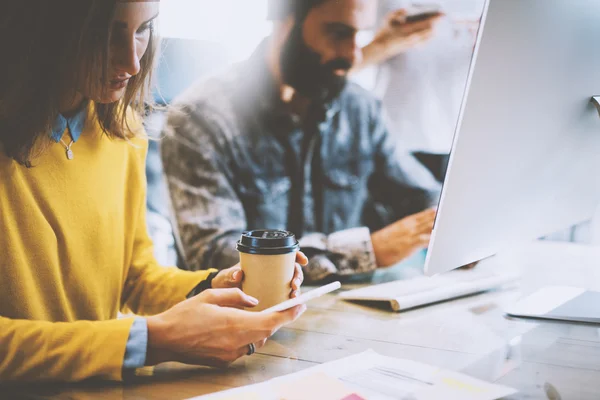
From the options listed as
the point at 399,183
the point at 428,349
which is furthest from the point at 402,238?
the point at 428,349

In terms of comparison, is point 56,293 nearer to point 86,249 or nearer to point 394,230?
point 86,249

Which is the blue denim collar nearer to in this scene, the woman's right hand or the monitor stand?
the woman's right hand

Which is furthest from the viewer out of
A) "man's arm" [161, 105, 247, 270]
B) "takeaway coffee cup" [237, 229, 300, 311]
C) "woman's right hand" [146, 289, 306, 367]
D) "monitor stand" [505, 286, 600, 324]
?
"man's arm" [161, 105, 247, 270]

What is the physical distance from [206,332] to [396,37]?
1.22 m

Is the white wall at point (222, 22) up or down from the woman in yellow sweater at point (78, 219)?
up

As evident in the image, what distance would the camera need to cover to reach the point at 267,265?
99cm

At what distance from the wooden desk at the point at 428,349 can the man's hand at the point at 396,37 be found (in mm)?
817

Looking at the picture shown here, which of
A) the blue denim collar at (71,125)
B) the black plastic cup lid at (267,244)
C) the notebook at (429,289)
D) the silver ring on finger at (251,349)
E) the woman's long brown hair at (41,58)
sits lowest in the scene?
the notebook at (429,289)

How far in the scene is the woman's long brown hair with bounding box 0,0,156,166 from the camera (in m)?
0.93

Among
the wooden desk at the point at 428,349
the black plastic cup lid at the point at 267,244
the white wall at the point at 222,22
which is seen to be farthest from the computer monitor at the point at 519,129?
the white wall at the point at 222,22

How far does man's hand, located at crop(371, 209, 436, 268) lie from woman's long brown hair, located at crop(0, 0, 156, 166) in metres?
1.11

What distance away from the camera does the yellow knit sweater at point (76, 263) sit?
832 millimetres

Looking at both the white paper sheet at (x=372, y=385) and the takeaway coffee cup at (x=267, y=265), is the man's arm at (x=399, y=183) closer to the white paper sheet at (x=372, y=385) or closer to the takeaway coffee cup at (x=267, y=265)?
the takeaway coffee cup at (x=267, y=265)

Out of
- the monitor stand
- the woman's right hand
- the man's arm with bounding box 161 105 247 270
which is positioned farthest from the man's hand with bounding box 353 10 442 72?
the woman's right hand
